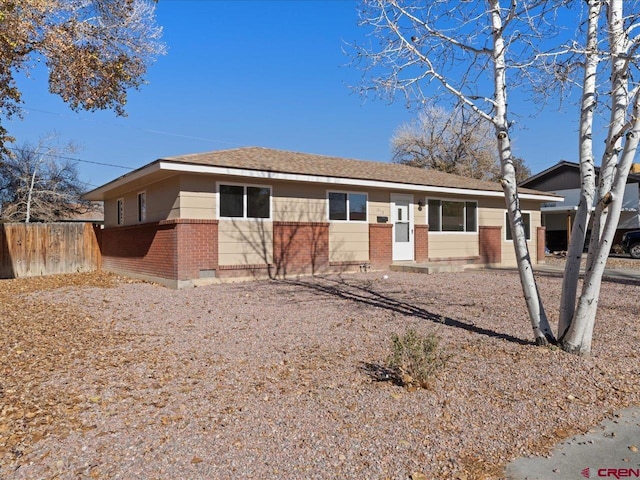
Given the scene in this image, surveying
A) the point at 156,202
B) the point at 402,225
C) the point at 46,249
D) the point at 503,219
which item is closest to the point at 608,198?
the point at 402,225

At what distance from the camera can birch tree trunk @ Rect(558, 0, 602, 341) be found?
520 cm

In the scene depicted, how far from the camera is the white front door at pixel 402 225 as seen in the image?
15.2m

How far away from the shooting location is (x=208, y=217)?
11.5 metres

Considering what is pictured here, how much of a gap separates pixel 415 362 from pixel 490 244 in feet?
47.7

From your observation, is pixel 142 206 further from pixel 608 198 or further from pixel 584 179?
pixel 608 198

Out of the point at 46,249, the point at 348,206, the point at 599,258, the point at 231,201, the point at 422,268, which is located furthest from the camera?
the point at 46,249

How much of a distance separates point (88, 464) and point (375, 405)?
2.09 meters

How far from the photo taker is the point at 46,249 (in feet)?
51.4

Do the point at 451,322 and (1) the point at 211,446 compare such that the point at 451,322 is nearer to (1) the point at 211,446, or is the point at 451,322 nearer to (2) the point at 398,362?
(2) the point at 398,362

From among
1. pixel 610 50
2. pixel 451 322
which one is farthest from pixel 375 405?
pixel 610 50

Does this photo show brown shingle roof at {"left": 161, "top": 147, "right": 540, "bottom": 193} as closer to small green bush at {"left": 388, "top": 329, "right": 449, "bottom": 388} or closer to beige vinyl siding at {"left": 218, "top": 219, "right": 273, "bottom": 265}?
beige vinyl siding at {"left": 218, "top": 219, "right": 273, "bottom": 265}

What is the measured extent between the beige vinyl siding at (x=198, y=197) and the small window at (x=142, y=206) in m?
3.16

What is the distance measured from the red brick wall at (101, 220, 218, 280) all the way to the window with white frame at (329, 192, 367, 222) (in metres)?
3.83

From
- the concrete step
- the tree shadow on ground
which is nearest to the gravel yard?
the tree shadow on ground
